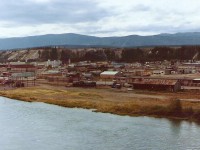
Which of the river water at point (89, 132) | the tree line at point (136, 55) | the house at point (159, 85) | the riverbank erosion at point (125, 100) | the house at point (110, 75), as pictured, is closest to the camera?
the river water at point (89, 132)

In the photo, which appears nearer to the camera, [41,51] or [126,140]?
[126,140]

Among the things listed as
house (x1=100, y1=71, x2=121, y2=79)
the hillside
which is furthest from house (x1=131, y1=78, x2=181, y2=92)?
the hillside

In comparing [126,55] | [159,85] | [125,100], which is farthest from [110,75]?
[126,55]

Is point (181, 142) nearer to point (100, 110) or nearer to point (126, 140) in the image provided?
point (126, 140)

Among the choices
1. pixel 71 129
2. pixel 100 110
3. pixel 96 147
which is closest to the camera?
pixel 96 147

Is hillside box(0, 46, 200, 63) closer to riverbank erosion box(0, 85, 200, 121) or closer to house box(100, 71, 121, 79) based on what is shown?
house box(100, 71, 121, 79)

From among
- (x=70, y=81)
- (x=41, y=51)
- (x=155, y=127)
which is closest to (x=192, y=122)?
(x=155, y=127)

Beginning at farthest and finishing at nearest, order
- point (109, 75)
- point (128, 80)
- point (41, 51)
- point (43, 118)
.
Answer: point (41, 51)
point (109, 75)
point (128, 80)
point (43, 118)

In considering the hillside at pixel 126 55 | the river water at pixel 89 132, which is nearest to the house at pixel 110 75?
the river water at pixel 89 132

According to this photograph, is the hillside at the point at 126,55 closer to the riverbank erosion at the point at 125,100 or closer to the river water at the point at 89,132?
the riverbank erosion at the point at 125,100
